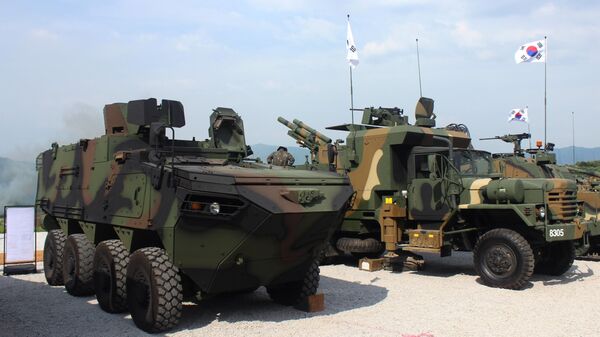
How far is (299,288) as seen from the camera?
7371 mm

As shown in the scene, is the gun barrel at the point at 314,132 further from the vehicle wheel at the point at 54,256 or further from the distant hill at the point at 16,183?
the distant hill at the point at 16,183

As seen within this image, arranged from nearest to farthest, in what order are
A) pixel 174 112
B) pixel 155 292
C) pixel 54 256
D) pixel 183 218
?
pixel 183 218 < pixel 155 292 < pixel 174 112 < pixel 54 256

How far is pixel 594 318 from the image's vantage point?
707cm

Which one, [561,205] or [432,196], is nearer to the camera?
[561,205]

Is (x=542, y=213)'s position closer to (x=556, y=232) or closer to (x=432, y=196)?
(x=556, y=232)

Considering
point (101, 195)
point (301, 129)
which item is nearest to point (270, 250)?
point (101, 195)

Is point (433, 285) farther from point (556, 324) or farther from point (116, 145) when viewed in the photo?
point (116, 145)

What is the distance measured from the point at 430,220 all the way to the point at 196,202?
5.75m

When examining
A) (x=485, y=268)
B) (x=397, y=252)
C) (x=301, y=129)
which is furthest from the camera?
(x=301, y=129)

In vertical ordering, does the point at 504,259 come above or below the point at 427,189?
below

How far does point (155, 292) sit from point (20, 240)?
5.91 m

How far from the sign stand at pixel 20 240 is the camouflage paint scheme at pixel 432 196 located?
17.3ft

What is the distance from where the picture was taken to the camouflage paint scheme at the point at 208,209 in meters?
5.84

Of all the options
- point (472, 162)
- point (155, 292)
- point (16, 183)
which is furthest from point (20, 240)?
point (16, 183)
